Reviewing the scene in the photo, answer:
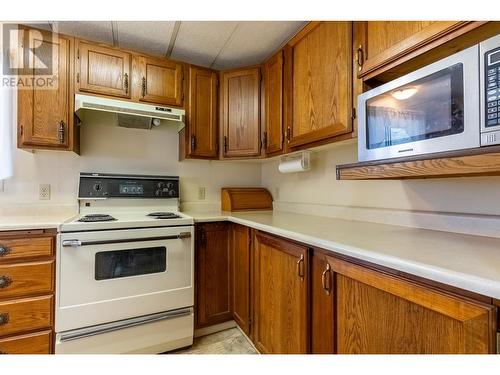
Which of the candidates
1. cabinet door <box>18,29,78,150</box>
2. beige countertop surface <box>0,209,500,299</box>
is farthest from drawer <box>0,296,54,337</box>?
cabinet door <box>18,29,78,150</box>

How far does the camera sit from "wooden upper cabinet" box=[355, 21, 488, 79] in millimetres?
856

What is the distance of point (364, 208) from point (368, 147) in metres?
0.62

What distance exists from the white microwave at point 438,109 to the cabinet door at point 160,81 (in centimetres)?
146

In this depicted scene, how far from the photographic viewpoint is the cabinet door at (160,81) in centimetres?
189

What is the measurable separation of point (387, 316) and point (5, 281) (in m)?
1.80

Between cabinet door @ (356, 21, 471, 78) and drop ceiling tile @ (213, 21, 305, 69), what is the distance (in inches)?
28.0

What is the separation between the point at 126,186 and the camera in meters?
2.07

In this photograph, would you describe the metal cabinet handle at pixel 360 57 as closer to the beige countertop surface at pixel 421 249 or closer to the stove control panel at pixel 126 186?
the beige countertop surface at pixel 421 249

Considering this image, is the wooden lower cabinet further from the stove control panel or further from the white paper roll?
the stove control panel

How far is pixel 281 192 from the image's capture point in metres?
2.37

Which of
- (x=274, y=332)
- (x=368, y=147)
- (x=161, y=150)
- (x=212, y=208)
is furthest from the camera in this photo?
(x=212, y=208)

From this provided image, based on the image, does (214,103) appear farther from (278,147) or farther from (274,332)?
(274,332)

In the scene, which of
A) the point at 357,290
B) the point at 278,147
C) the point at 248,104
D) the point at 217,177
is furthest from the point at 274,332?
the point at 248,104
